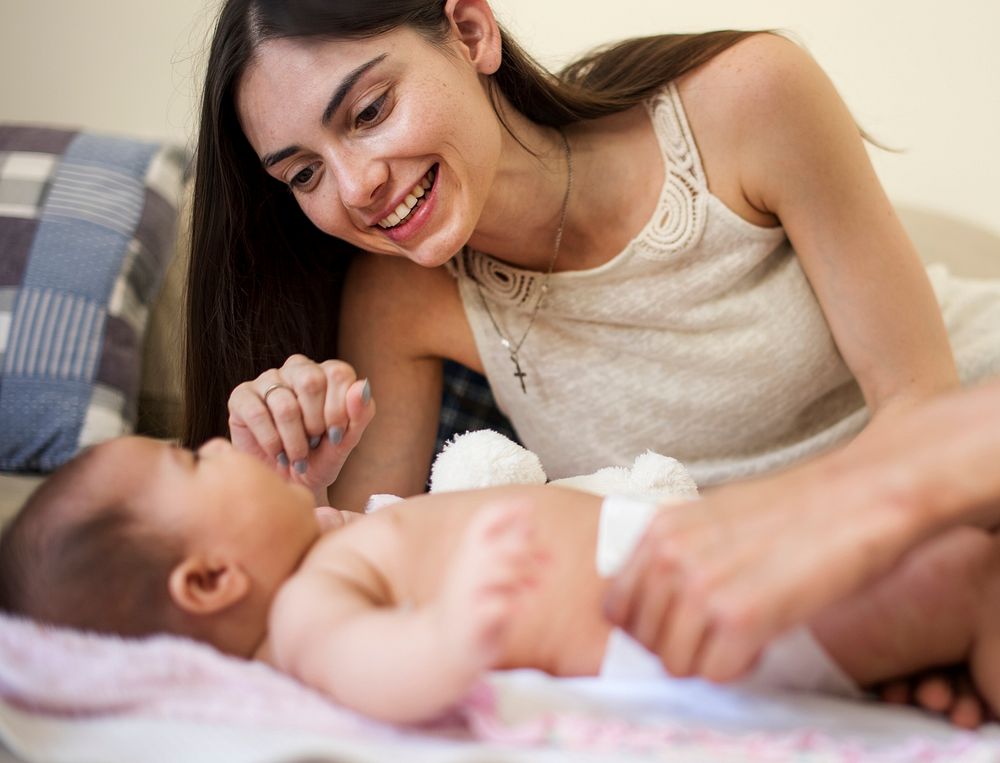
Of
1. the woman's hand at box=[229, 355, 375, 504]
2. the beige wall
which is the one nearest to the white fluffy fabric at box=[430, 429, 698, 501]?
the woman's hand at box=[229, 355, 375, 504]

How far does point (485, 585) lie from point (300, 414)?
→ 618mm

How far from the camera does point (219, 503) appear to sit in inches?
34.8

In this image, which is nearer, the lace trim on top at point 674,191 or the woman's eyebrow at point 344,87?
the woman's eyebrow at point 344,87

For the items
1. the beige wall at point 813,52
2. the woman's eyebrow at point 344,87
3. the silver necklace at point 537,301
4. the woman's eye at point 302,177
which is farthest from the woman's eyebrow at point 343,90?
the beige wall at point 813,52

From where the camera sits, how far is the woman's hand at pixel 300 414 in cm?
120

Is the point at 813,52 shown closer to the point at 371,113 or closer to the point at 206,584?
the point at 371,113

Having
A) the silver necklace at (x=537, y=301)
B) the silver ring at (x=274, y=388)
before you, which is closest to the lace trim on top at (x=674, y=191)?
the silver necklace at (x=537, y=301)

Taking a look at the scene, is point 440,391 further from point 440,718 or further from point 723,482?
point 440,718

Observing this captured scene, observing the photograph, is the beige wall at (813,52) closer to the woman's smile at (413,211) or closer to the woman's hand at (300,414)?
the woman's smile at (413,211)

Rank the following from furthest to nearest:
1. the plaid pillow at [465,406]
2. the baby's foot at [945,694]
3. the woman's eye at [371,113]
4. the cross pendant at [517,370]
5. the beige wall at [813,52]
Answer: the beige wall at [813,52] → the plaid pillow at [465,406] → the cross pendant at [517,370] → the woman's eye at [371,113] → the baby's foot at [945,694]

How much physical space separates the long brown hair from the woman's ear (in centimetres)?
7

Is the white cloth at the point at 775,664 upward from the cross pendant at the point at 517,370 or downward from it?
upward

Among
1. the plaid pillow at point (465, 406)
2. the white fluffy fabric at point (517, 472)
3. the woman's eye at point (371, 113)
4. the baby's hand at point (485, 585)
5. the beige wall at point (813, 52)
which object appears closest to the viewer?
the baby's hand at point (485, 585)

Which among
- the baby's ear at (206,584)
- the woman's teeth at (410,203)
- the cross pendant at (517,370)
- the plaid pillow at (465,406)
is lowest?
the plaid pillow at (465,406)
